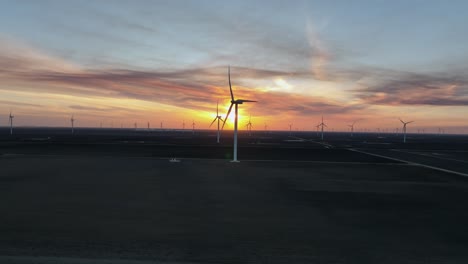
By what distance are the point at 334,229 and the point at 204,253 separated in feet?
18.4

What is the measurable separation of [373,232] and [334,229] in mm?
1406

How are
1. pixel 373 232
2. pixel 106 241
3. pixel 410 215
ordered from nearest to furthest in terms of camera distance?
pixel 106 241 < pixel 373 232 < pixel 410 215

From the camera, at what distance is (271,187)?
72.8 ft

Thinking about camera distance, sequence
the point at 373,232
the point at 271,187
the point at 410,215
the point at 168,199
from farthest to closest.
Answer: the point at 271,187 < the point at 168,199 < the point at 410,215 < the point at 373,232

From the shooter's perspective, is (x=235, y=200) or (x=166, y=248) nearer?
(x=166, y=248)

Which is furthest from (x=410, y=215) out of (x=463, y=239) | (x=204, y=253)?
(x=204, y=253)

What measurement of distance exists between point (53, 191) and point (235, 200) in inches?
430

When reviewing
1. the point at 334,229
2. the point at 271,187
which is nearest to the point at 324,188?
the point at 271,187

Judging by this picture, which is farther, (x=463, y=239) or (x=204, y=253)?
(x=463, y=239)

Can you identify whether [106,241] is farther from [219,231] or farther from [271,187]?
[271,187]

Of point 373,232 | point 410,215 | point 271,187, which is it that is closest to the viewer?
point 373,232

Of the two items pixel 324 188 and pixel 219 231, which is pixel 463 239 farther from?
pixel 324 188

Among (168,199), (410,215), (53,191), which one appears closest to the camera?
(410,215)

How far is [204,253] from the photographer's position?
32.2 feet
